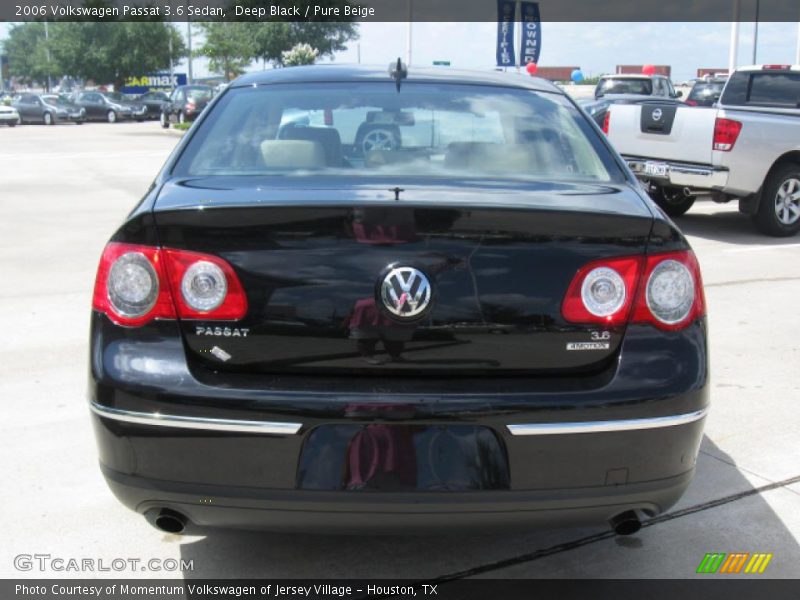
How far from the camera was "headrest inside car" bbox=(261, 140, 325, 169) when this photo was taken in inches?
123

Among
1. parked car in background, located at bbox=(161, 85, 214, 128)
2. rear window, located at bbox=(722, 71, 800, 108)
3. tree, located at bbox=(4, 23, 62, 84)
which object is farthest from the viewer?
tree, located at bbox=(4, 23, 62, 84)

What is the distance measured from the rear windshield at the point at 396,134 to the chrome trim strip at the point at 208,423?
940mm

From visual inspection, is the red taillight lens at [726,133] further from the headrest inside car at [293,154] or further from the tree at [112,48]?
the tree at [112,48]

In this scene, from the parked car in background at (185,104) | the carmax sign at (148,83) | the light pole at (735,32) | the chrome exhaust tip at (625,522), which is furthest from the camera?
the carmax sign at (148,83)

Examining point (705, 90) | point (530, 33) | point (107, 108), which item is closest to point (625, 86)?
point (705, 90)

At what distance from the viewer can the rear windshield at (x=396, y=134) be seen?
3.14m

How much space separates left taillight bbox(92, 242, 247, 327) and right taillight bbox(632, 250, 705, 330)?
1.11 meters

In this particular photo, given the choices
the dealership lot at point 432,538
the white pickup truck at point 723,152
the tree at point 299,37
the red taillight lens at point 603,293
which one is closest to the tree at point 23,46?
the tree at point 299,37

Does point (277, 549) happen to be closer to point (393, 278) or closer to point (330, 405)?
point (330, 405)

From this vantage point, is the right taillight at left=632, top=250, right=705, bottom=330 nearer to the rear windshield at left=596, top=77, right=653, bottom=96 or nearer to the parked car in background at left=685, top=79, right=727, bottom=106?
the parked car in background at left=685, top=79, right=727, bottom=106

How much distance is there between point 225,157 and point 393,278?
3.49 feet

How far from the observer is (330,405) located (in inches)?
93.6

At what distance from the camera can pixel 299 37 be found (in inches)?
2181

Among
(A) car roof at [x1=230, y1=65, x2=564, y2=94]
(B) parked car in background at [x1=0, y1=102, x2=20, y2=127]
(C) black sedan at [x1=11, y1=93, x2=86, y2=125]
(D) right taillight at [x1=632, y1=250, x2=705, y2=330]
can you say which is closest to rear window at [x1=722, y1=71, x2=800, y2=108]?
(A) car roof at [x1=230, y1=65, x2=564, y2=94]
